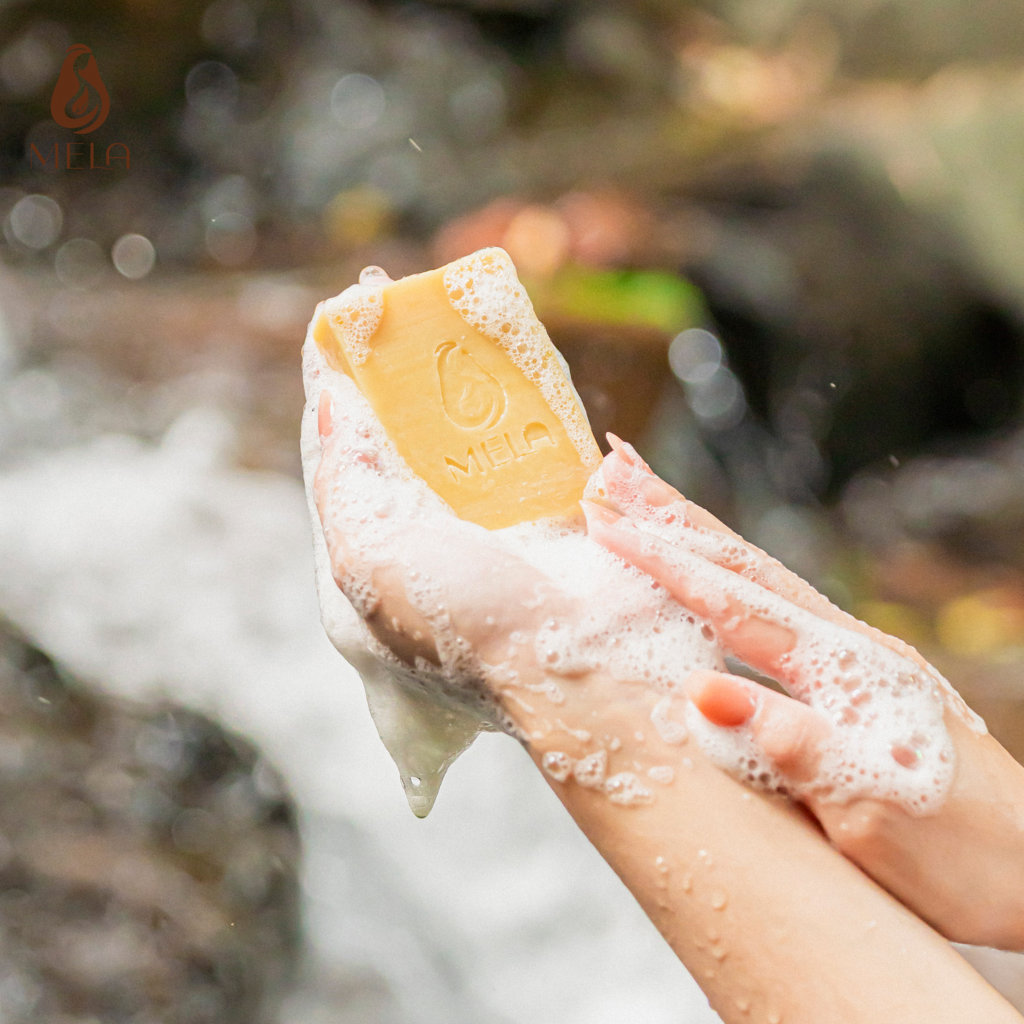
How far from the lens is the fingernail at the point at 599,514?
981 millimetres

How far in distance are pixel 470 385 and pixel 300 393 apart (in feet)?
4.26

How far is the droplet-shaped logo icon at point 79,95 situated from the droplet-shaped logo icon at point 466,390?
11.9 feet

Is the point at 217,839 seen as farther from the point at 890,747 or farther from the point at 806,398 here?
the point at 806,398

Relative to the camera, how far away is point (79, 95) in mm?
3863

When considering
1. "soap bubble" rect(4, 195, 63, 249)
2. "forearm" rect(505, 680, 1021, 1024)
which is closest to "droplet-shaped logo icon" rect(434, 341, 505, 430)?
"forearm" rect(505, 680, 1021, 1024)

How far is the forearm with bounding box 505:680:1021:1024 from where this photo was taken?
30.8 inches

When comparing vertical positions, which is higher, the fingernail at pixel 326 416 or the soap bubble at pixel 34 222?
the fingernail at pixel 326 416

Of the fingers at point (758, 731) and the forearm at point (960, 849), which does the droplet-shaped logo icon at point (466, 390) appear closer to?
the fingers at point (758, 731)

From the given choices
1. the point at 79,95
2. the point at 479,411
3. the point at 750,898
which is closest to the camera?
the point at 750,898

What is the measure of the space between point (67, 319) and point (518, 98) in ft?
8.53

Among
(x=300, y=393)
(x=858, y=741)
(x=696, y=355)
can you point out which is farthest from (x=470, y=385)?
(x=696, y=355)

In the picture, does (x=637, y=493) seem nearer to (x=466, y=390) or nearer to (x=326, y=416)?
(x=466, y=390)

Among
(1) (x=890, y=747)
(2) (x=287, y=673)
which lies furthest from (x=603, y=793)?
(2) (x=287, y=673)

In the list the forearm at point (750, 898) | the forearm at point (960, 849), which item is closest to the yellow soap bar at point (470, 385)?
the forearm at point (750, 898)
